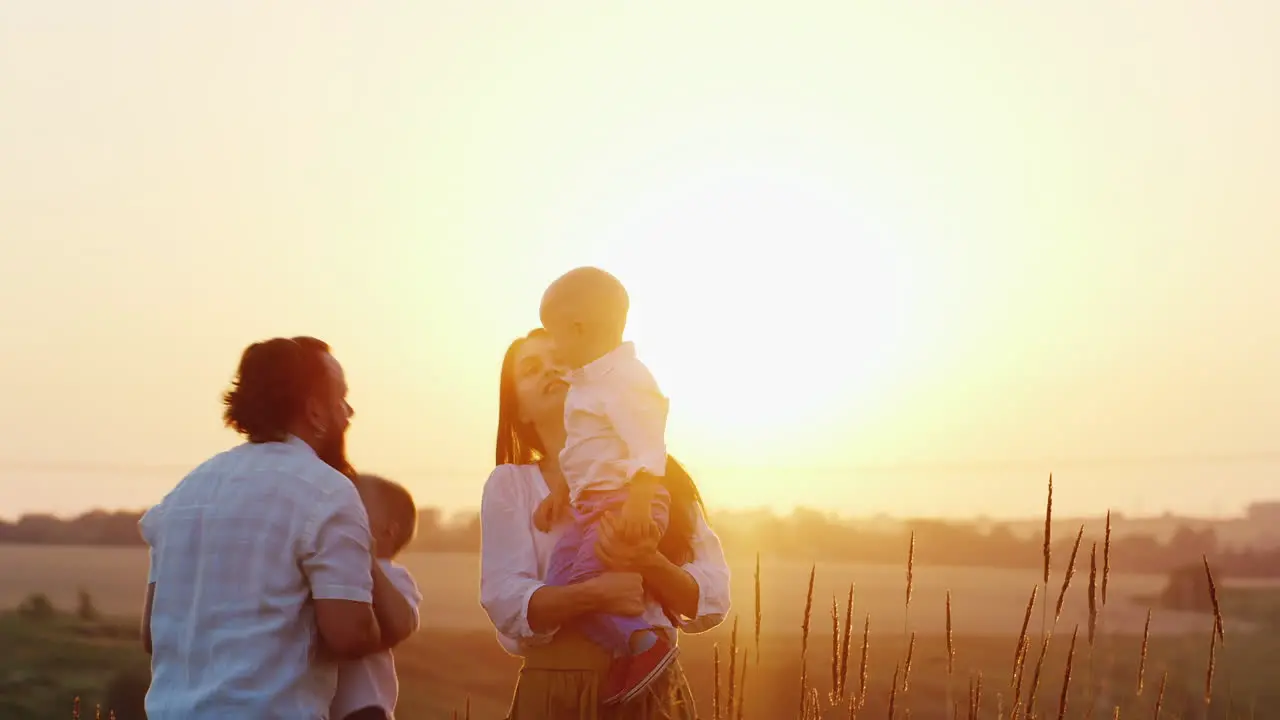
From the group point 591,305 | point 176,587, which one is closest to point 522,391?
point 591,305

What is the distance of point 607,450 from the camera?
11.5 ft

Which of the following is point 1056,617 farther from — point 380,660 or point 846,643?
point 380,660

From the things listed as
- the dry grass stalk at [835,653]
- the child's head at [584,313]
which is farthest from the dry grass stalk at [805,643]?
the child's head at [584,313]

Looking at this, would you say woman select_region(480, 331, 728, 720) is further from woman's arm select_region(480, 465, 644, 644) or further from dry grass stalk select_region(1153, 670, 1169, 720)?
dry grass stalk select_region(1153, 670, 1169, 720)

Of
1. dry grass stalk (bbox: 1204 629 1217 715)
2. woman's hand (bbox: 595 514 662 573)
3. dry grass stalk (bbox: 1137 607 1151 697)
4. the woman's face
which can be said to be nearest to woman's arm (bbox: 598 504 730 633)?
woman's hand (bbox: 595 514 662 573)

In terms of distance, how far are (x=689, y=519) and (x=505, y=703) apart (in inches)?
28.6

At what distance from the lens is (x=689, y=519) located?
3.67 metres

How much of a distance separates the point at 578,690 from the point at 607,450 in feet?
2.00

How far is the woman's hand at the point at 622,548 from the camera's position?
3301 mm

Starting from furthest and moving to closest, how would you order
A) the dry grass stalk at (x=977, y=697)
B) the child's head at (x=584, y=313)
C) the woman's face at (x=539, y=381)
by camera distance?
the woman's face at (x=539, y=381) → the child's head at (x=584, y=313) → the dry grass stalk at (x=977, y=697)

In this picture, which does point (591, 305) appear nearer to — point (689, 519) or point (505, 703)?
point (689, 519)

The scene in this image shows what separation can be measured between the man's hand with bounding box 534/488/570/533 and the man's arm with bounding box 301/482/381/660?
58 cm

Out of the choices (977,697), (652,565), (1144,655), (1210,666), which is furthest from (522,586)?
(1210,666)

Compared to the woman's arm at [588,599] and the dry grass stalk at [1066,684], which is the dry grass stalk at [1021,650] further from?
the woman's arm at [588,599]
